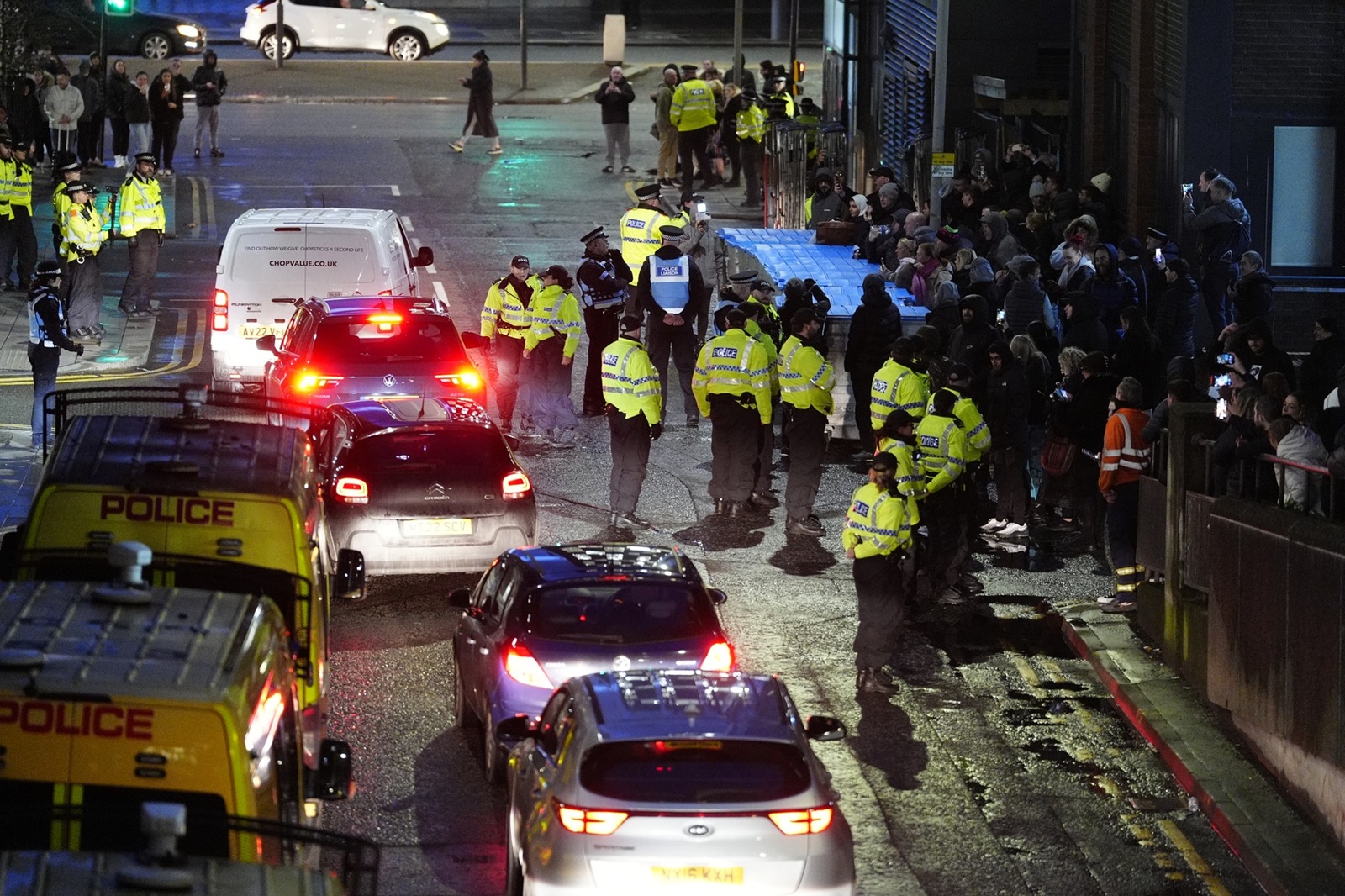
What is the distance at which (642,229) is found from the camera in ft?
79.8

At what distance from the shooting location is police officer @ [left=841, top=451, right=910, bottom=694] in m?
13.8

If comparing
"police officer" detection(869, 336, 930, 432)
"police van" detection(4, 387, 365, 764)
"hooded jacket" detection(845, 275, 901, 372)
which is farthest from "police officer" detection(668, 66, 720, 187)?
"police van" detection(4, 387, 365, 764)

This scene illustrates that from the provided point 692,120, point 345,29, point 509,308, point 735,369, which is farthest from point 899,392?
→ point 345,29

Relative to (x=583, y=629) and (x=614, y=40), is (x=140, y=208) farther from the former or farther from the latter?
(x=614, y=40)

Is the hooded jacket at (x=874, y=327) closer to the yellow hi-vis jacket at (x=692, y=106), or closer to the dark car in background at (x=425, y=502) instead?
the dark car in background at (x=425, y=502)

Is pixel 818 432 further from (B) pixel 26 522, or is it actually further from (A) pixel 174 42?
(A) pixel 174 42

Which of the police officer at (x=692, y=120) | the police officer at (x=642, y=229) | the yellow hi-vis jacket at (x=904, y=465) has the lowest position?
the yellow hi-vis jacket at (x=904, y=465)

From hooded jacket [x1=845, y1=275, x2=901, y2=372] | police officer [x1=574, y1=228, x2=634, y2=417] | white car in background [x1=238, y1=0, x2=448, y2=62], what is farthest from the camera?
white car in background [x1=238, y1=0, x2=448, y2=62]

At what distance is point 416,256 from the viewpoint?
78.4 feet

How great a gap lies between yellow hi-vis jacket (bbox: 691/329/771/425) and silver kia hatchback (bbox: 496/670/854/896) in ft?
27.8

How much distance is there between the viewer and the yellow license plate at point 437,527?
15648mm

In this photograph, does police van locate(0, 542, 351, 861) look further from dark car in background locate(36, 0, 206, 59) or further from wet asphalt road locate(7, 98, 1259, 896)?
dark car in background locate(36, 0, 206, 59)

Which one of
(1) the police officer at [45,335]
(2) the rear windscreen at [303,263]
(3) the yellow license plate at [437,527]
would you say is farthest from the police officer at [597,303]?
(3) the yellow license plate at [437,527]

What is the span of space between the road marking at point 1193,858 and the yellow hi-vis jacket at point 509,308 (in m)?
10.5
